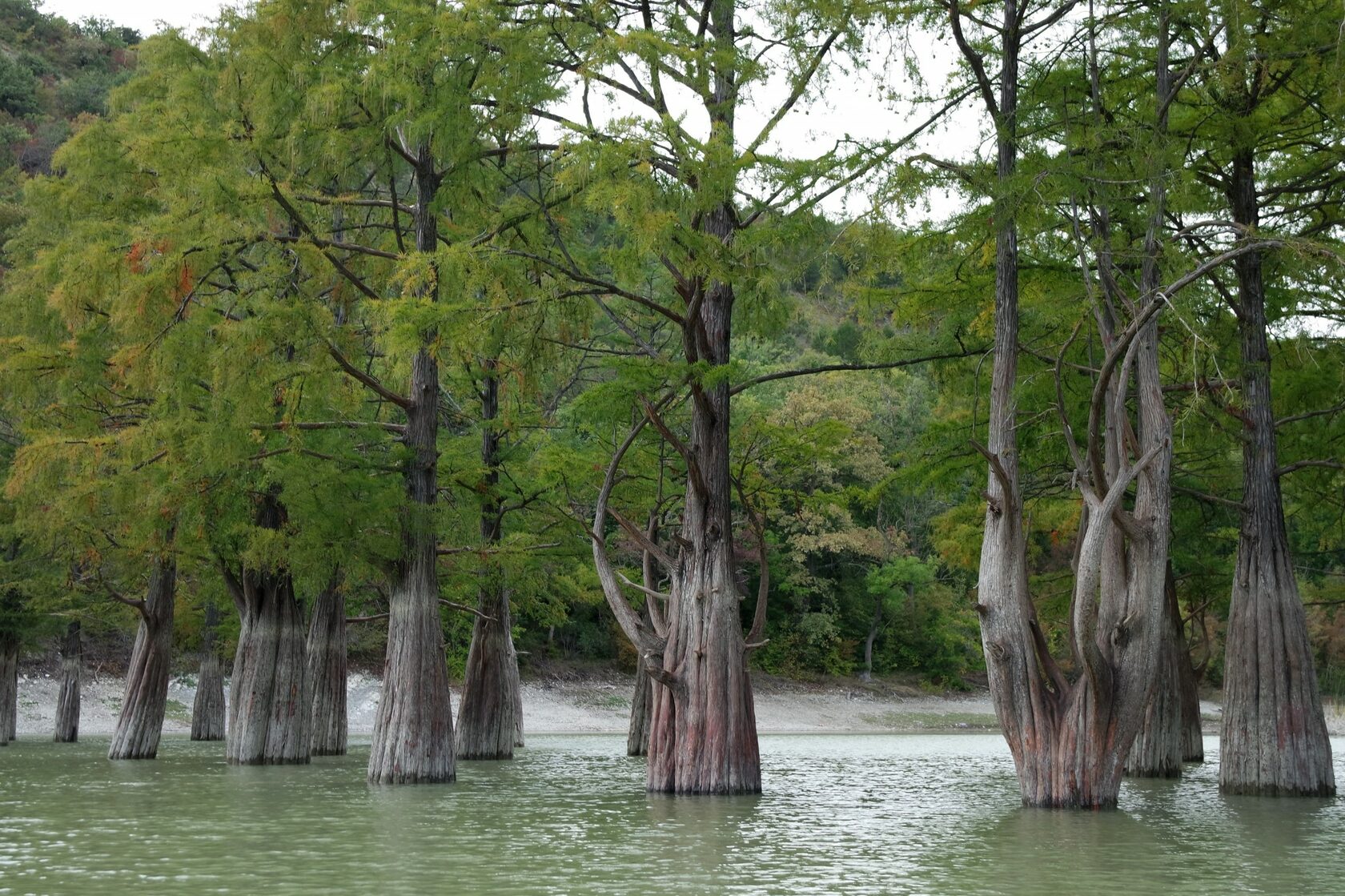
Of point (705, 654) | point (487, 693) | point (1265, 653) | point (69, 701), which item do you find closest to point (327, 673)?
point (487, 693)

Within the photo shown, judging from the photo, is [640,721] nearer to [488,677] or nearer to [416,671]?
[488,677]

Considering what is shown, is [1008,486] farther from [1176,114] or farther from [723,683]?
[1176,114]

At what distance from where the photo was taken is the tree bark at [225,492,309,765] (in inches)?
989

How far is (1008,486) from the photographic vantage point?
16.6 m

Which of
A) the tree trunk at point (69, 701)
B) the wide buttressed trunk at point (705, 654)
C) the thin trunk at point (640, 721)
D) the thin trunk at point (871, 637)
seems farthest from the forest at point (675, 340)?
the thin trunk at point (871, 637)

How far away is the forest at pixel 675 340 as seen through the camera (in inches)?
671

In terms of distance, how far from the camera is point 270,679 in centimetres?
2522

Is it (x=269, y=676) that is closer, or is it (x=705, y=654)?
(x=705, y=654)

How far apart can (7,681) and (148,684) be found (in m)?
9.18

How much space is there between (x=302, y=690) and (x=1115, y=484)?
625 inches

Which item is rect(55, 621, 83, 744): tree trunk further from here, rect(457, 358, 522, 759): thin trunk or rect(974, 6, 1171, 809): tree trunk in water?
rect(974, 6, 1171, 809): tree trunk in water

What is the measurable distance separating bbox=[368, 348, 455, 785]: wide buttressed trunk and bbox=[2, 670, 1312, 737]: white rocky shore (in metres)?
23.8

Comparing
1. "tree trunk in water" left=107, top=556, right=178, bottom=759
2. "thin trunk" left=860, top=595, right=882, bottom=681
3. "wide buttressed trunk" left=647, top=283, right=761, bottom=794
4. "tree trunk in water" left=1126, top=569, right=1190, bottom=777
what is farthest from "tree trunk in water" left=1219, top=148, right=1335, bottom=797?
"thin trunk" left=860, top=595, right=882, bottom=681

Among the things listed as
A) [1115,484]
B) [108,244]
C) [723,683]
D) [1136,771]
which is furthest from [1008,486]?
[108,244]
